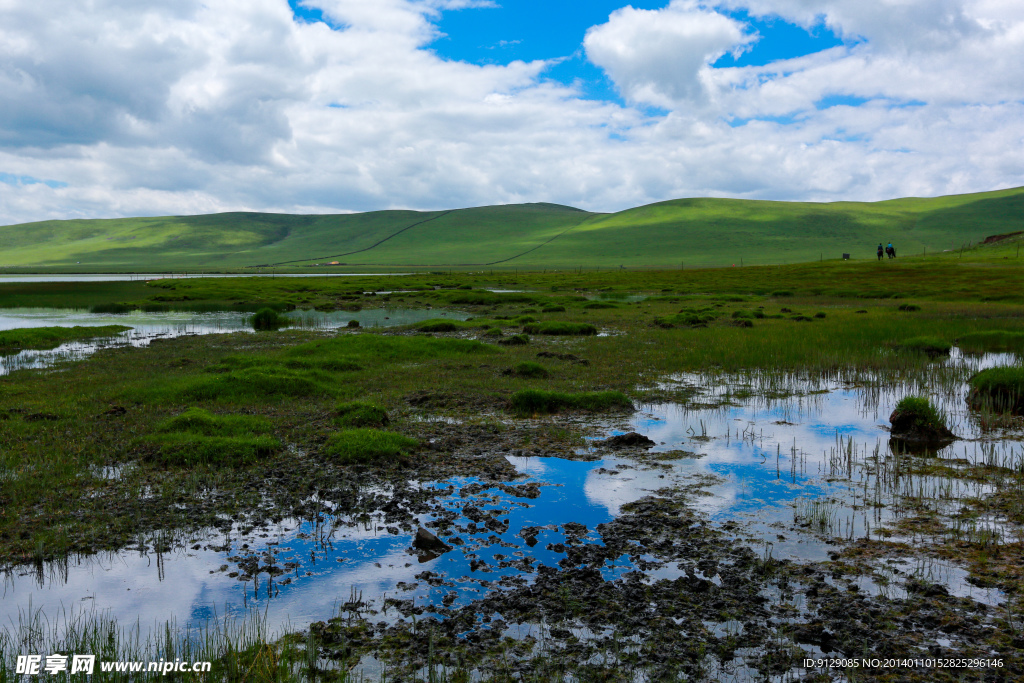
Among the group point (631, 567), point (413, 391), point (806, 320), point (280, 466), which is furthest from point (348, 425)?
point (806, 320)

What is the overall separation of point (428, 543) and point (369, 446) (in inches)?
145

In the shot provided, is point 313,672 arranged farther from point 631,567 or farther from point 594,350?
point 594,350

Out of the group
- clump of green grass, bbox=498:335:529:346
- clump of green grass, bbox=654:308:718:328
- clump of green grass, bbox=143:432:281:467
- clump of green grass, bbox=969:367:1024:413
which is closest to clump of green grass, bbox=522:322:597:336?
clump of green grass, bbox=498:335:529:346

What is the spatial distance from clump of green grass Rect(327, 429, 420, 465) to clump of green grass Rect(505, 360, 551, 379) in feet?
23.5

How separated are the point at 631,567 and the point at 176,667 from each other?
4.41 meters

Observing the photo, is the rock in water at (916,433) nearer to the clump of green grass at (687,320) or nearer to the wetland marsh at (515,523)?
the wetland marsh at (515,523)

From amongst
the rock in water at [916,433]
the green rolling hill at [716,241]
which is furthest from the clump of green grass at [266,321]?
the green rolling hill at [716,241]

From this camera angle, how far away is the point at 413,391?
16375 mm

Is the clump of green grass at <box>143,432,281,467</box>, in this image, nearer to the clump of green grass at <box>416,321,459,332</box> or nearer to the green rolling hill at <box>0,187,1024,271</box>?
the clump of green grass at <box>416,321,459,332</box>

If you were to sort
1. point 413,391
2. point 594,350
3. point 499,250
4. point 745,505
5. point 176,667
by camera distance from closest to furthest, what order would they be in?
point 176,667
point 745,505
point 413,391
point 594,350
point 499,250

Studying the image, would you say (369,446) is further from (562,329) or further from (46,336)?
(46,336)

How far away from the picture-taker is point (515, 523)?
833 cm

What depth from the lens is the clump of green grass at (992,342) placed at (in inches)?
843

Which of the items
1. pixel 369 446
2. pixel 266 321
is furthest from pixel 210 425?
pixel 266 321
